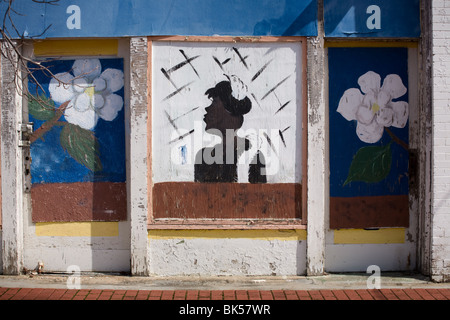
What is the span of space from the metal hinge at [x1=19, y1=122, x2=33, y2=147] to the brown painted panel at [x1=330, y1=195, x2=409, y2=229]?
377 cm

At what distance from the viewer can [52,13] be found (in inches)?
235

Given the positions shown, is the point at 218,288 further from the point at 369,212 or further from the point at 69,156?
the point at 69,156

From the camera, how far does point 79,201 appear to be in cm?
616

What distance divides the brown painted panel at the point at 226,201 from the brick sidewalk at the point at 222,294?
936mm

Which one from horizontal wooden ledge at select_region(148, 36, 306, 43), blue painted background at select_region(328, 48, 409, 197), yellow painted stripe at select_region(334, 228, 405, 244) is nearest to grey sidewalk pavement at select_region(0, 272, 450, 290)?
yellow painted stripe at select_region(334, 228, 405, 244)

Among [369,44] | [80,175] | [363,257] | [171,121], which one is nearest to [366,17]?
[369,44]

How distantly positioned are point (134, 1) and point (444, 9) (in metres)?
3.60

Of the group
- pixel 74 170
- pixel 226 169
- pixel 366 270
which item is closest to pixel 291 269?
pixel 366 270

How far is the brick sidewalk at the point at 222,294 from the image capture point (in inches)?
213

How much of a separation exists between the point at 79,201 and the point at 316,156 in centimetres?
293

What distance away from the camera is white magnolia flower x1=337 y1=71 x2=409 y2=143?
614 cm

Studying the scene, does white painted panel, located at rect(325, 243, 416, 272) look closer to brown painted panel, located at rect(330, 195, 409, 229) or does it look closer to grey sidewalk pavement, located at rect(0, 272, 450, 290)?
grey sidewalk pavement, located at rect(0, 272, 450, 290)

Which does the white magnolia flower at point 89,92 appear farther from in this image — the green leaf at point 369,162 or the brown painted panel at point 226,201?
the green leaf at point 369,162
